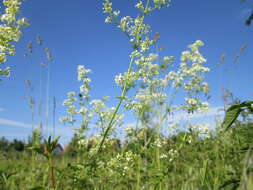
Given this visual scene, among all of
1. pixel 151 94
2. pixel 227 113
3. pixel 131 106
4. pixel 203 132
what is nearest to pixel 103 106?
pixel 131 106

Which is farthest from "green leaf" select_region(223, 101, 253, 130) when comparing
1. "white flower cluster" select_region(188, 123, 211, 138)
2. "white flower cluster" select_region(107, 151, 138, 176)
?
"white flower cluster" select_region(188, 123, 211, 138)

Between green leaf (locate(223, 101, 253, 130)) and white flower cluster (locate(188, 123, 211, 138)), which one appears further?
white flower cluster (locate(188, 123, 211, 138))

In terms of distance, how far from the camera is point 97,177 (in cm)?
230

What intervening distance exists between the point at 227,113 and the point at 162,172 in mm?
946

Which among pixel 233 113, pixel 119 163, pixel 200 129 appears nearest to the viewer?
pixel 233 113

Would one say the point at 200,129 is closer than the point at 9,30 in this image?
No

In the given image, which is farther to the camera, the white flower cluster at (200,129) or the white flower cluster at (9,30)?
the white flower cluster at (200,129)

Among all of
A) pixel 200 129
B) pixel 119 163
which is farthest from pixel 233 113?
pixel 200 129

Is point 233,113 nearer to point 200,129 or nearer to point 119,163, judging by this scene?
point 119,163

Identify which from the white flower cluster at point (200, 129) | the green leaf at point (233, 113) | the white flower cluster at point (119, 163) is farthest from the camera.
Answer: the white flower cluster at point (200, 129)

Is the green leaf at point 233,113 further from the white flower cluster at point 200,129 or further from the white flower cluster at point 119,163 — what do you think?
the white flower cluster at point 200,129

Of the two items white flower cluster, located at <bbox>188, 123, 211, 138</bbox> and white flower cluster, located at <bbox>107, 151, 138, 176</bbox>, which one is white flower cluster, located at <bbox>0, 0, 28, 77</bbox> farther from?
white flower cluster, located at <bbox>188, 123, 211, 138</bbox>

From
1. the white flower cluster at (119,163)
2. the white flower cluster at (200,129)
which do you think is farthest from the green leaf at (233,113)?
the white flower cluster at (200,129)

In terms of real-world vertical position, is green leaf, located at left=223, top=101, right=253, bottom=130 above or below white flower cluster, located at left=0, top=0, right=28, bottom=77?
below
